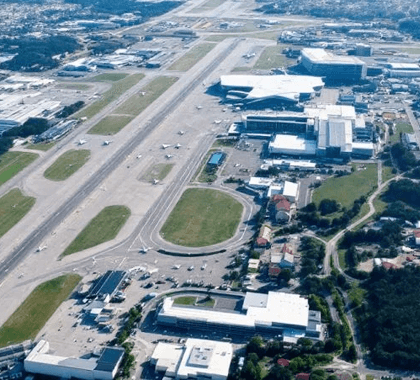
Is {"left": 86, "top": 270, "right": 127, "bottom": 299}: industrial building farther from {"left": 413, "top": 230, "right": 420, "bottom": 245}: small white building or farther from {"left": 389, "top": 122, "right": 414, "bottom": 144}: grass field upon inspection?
{"left": 389, "top": 122, "right": 414, "bottom": 144}: grass field

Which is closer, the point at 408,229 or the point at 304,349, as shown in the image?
the point at 304,349

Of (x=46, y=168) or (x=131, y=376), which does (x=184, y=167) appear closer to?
(x=46, y=168)

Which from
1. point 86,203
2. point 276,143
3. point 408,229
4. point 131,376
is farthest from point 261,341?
point 276,143

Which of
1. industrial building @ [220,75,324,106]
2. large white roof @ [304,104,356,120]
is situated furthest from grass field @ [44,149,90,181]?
large white roof @ [304,104,356,120]

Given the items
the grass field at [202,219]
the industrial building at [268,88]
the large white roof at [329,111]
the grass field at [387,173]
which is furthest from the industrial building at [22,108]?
the grass field at [387,173]

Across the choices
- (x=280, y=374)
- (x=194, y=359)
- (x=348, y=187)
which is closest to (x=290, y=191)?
(x=348, y=187)

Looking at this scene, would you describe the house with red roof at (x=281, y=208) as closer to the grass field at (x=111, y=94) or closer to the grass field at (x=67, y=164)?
the grass field at (x=67, y=164)

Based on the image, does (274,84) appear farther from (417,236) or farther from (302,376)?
(302,376)
